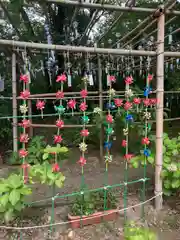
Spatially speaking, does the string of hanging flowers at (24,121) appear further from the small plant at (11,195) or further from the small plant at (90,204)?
the small plant at (90,204)

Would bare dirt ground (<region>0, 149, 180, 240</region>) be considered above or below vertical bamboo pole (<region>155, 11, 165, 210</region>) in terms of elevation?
below

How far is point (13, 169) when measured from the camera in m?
3.55

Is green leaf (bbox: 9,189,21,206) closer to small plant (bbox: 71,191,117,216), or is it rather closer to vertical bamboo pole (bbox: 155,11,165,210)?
small plant (bbox: 71,191,117,216)

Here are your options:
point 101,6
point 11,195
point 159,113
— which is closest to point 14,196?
point 11,195

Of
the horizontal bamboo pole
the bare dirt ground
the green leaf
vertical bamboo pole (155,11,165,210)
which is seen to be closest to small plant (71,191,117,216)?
the bare dirt ground

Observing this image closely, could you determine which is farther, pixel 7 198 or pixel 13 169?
pixel 13 169

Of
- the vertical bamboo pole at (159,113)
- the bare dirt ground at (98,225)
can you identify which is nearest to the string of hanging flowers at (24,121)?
the bare dirt ground at (98,225)

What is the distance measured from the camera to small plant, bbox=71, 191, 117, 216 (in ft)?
6.51

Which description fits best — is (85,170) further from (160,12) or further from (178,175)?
(160,12)

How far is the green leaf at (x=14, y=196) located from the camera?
1.58m

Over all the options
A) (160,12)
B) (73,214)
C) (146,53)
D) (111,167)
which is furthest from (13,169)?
(160,12)

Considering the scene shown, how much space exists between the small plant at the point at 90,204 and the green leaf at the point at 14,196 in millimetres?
613

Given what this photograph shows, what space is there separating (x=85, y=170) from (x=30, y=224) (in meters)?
1.68

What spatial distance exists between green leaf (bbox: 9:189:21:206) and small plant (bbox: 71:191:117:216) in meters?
0.61
